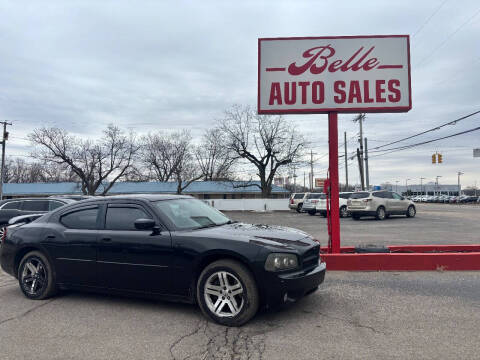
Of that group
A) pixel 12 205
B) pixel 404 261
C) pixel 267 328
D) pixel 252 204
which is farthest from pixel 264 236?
pixel 252 204

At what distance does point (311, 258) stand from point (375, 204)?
58.2ft

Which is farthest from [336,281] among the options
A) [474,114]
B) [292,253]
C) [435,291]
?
[474,114]

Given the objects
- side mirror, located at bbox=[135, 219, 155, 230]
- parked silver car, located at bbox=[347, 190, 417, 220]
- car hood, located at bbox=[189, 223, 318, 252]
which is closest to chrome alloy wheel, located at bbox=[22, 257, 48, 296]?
side mirror, located at bbox=[135, 219, 155, 230]

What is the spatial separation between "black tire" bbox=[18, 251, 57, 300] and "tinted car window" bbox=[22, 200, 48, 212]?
7.11 m

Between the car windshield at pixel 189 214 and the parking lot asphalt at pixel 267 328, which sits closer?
the parking lot asphalt at pixel 267 328

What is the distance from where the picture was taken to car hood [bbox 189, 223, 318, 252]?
439 centimetres

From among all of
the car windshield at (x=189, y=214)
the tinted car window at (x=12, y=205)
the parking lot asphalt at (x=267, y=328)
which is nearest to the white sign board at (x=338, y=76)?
the car windshield at (x=189, y=214)

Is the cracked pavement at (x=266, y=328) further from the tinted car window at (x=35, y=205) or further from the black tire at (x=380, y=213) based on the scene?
the black tire at (x=380, y=213)

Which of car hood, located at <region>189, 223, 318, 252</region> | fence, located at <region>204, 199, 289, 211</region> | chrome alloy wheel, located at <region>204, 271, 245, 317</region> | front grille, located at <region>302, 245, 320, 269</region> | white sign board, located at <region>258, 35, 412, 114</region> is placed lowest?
fence, located at <region>204, 199, 289, 211</region>

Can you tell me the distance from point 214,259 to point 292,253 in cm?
93

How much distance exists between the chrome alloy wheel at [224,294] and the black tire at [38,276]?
8.15 ft

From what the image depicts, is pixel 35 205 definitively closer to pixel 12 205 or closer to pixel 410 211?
pixel 12 205

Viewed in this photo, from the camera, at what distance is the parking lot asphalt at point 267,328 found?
3.56 metres

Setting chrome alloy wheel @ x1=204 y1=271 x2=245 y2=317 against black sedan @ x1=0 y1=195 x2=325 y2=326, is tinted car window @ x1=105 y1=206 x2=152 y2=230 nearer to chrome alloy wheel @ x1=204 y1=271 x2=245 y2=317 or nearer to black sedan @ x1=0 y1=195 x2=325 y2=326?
black sedan @ x1=0 y1=195 x2=325 y2=326
